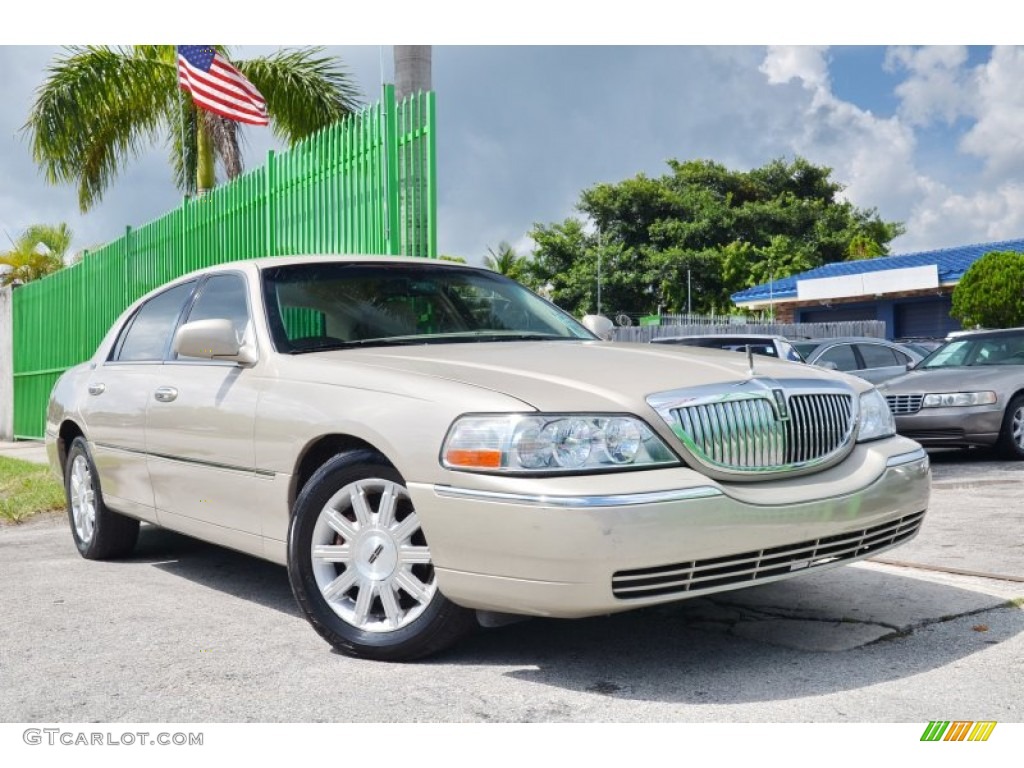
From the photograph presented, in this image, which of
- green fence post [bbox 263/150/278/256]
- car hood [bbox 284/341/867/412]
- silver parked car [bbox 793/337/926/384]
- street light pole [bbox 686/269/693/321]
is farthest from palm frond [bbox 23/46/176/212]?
street light pole [bbox 686/269/693/321]

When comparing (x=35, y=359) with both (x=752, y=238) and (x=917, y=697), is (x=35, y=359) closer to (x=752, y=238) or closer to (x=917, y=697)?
(x=917, y=697)

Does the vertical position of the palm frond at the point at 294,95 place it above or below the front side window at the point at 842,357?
above

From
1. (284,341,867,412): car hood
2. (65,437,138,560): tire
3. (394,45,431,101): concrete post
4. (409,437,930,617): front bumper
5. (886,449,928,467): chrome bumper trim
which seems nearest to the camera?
(409,437,930,617): front bumper

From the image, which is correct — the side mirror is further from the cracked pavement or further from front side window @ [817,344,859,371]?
front side window @ [817,344,859,371]

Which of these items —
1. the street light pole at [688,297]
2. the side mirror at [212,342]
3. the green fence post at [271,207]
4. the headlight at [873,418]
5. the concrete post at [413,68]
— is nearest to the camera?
the headlight at [873,418]

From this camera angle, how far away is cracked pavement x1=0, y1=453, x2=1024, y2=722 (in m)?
3.41

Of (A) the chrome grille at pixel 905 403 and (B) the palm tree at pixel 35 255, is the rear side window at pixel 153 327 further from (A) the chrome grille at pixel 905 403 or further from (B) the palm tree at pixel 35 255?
(B) the palm tree at pixel 35 255

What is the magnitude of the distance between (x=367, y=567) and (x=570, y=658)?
0.79m

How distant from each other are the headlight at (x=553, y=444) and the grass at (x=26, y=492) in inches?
234

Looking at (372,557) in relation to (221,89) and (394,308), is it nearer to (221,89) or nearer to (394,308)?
(394,308)

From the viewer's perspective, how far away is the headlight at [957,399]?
410 inches

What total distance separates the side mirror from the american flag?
876 cm

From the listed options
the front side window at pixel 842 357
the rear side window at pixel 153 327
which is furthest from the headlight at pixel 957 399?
the rear side window at pixel 153 327
